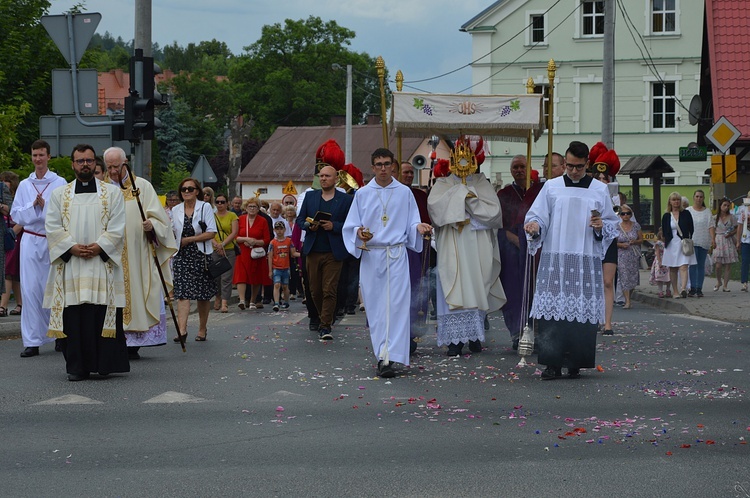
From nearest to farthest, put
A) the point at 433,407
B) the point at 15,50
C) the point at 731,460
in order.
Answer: the point at 731,460, the point at 433,407, the point at 15,50

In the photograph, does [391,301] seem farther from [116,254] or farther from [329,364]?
[116,254]

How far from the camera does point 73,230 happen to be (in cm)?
1093

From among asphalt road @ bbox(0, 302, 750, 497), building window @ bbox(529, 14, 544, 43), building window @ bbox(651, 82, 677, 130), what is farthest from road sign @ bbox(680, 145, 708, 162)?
building window @ bbox(529, 14, 544, 43)

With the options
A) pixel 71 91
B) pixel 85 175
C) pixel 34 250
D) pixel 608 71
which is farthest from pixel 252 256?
pixel 608 71

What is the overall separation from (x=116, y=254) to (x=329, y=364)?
2.20 m

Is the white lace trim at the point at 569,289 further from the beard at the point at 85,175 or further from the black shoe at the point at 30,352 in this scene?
the black shoe at the point at 30,352

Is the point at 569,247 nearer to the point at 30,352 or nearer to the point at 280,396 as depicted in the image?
the point at 280,396

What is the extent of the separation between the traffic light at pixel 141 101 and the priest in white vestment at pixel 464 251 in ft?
18.7

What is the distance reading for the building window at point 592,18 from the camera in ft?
177

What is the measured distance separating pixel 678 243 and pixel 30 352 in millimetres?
12313

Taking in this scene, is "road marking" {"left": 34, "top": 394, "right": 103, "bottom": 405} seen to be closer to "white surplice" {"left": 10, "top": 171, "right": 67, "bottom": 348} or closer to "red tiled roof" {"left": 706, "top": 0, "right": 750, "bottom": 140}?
"white surplice" {"left": 10, "top": 171, "right": 67, "bottom": 348}

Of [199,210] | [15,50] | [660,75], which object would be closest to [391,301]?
[199,210]

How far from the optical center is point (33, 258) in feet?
43.1

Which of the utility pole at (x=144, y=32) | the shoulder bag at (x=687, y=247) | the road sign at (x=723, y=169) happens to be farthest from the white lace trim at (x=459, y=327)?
the shoulder bag at (x=687, y=247)
